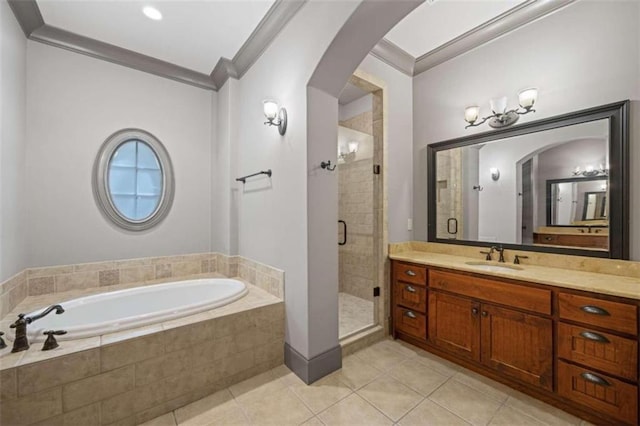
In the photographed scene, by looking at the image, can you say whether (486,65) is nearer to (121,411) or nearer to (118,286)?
(121,411)

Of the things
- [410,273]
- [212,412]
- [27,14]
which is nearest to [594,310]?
[410,273]

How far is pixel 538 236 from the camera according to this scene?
2143 mm

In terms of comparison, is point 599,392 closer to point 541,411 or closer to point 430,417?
point 541,411

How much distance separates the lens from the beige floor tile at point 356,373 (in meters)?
1.86

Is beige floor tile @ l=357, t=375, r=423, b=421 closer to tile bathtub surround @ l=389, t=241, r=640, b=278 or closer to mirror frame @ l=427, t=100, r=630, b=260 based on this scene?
tile bathtub surround @ l=389, t=241, r=640, b=278

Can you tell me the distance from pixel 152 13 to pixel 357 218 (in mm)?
2981

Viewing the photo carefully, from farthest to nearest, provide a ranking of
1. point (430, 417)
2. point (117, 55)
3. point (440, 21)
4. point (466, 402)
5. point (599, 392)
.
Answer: point (117, 55) < point (440, 21) < point (466, 402) < point (430, 417) < point (599, 392)

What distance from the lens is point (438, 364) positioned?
6.85 ft

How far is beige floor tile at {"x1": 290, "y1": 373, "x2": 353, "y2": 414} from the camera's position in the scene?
164 centimetres

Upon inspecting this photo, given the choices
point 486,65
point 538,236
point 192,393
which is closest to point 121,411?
point 192,393

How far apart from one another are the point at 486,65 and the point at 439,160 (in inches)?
36.5

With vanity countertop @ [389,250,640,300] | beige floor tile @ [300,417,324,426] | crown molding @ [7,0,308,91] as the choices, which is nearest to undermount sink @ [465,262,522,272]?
vanity countertop @ [389,250,640,300]

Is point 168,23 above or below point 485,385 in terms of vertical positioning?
above

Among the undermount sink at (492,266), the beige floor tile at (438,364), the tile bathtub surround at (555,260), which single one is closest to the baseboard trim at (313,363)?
the beige floor tile at (438,364)
